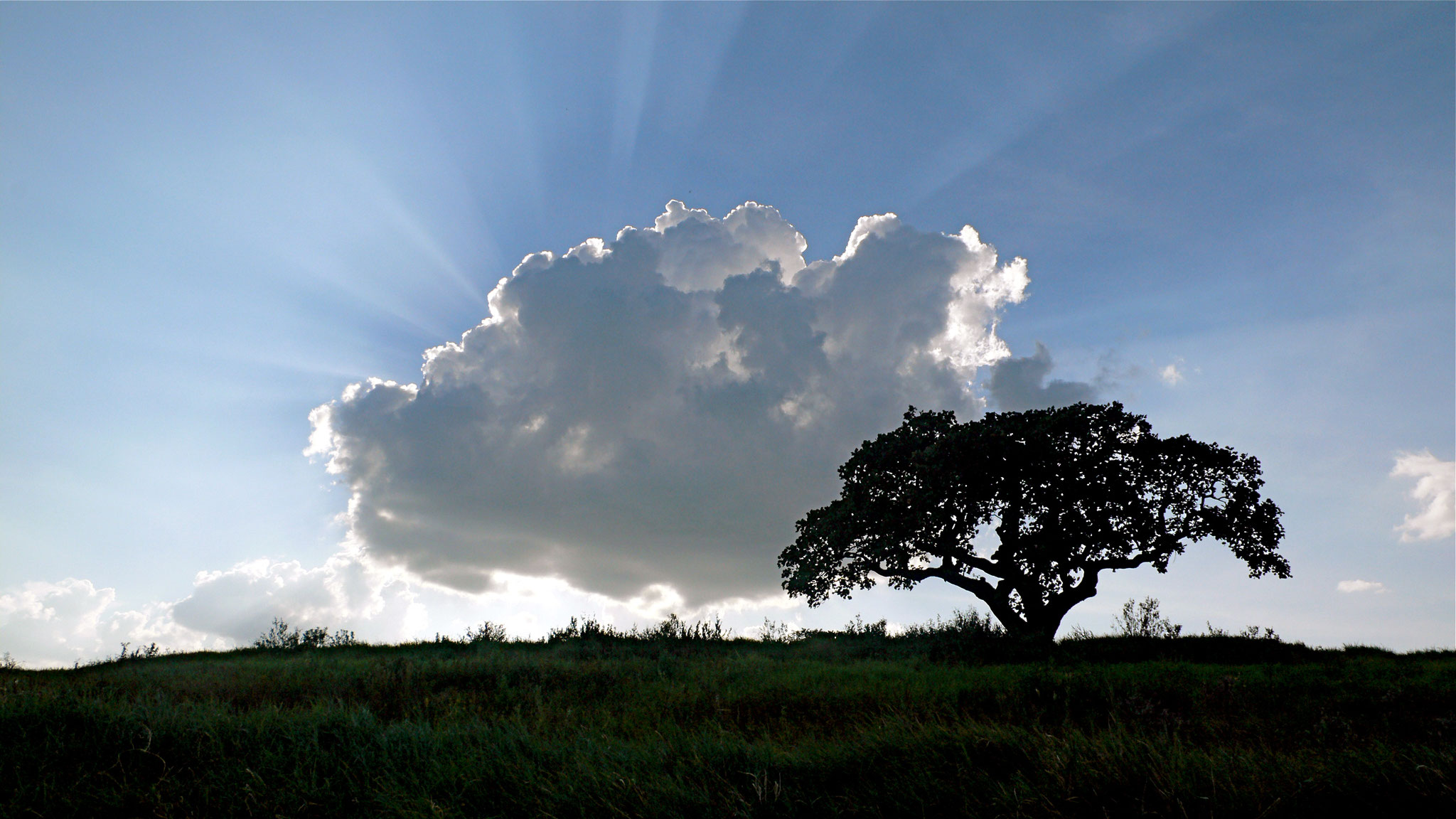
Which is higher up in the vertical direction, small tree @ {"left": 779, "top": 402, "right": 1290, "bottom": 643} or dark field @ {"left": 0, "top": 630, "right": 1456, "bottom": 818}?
small tree @ {"left": 779, "top": 402, "right": 1290, "bottom": 643}

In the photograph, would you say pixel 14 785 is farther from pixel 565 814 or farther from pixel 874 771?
pixel 874 771

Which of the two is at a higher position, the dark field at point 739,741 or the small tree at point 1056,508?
the small tree at point 1056,508

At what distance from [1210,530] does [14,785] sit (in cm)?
2600

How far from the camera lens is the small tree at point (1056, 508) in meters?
22.2

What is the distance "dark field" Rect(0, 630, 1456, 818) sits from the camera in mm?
5270

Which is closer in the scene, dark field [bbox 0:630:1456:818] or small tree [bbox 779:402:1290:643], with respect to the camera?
dark field [bbox 0:630:1456:818]

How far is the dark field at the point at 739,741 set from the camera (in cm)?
527

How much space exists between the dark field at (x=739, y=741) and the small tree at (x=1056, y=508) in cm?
717

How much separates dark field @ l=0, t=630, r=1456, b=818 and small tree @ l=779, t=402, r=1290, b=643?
717cm

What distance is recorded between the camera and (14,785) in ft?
22.8

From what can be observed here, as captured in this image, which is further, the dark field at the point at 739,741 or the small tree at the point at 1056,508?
the small tree at the point at 1056,508

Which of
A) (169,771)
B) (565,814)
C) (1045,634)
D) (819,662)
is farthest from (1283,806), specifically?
(1045,634)

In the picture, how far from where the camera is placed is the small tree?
72.9ft

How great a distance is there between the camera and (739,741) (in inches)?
280
